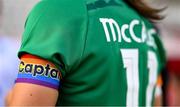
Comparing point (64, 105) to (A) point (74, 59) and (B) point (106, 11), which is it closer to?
(A) point (74, 59)

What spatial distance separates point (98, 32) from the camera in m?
1.14

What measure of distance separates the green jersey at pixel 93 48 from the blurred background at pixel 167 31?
6.8 inches

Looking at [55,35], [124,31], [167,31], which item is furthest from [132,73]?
[167,31]

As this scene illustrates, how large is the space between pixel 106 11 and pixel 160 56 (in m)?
0.42

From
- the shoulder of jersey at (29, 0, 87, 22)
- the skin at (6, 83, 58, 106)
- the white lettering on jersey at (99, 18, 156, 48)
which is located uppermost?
the shoulder of jersey at (29, 0, 87, 22)

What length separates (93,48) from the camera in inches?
43.5

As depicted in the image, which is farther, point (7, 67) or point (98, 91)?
point (7, 67)

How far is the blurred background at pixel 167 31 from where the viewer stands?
1.25 metres

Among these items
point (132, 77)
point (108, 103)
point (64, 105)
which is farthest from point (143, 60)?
point (64, 105)

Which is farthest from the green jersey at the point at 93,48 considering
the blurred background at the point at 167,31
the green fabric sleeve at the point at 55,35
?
the blurred background at the point at 167,31

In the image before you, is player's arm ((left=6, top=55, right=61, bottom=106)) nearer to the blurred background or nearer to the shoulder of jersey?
the shoulder of jersey

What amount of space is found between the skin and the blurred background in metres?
0.25

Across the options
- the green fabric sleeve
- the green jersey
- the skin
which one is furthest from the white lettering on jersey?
the skin

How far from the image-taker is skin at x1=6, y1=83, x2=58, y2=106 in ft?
3.34
